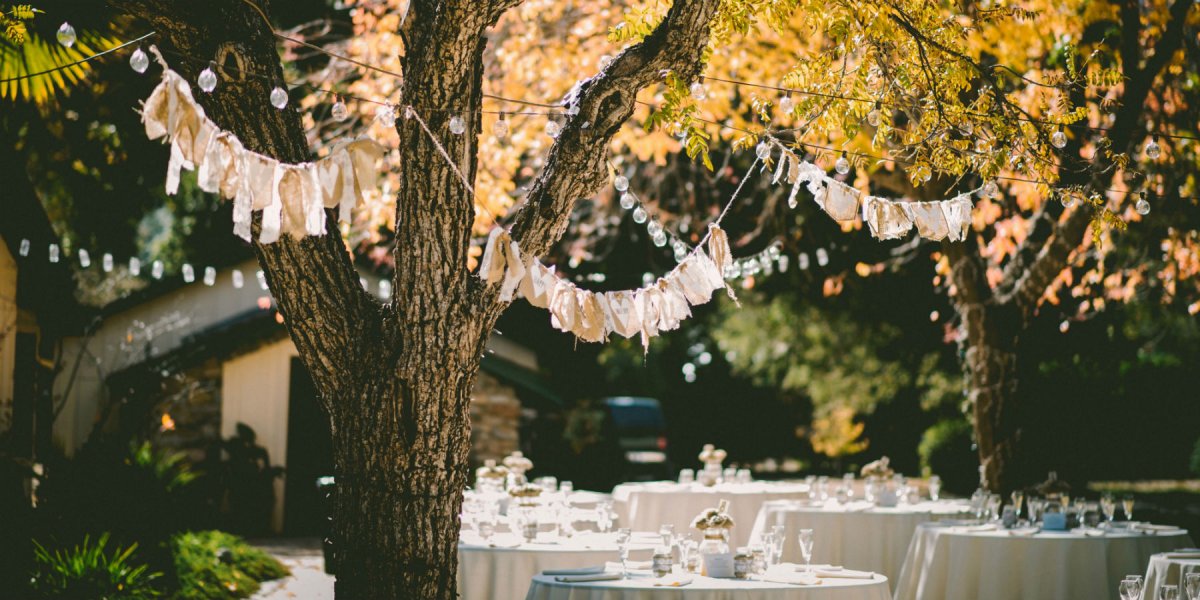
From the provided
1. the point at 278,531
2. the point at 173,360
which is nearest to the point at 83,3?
the point at 173,360

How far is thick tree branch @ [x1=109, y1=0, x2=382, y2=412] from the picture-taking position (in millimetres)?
4828

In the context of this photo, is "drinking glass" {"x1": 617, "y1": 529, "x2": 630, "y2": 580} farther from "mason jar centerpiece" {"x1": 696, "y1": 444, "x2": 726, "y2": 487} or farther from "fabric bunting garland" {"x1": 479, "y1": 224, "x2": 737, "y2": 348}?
"mason jar centerpiece" {"x1": 696, "y1": 444, "x2": 726, "y2": 487}

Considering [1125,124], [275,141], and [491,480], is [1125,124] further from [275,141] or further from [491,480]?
[275,141]

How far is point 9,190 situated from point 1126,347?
1750cm

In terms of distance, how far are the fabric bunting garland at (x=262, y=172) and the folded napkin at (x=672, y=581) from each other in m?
2.38

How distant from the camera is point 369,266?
17.5 metres

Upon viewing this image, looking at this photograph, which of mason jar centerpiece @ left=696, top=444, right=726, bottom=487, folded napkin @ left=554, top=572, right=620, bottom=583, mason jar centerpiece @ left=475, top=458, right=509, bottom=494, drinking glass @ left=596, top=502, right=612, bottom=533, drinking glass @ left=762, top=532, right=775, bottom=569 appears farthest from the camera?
mason jar centerpiece @ left=696, top=444, right=726, bottom=487

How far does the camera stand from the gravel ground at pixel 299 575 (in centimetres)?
1070

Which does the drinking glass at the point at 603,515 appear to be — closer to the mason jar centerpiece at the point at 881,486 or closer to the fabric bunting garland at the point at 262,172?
the mason jar centerpiece at the point at 881,486

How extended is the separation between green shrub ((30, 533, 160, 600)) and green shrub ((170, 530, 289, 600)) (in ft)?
1.85

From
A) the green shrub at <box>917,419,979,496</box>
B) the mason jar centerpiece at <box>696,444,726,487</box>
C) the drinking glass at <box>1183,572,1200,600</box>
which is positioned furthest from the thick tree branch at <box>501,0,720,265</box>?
the green shrub at <box>917,419,979,496</box>

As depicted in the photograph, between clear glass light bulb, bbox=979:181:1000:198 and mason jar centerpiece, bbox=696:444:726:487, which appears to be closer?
clear glass light bulb, bbox=979:181:1000:198

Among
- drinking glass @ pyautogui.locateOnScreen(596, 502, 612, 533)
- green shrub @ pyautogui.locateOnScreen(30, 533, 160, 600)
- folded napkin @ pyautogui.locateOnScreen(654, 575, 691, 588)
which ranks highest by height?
drinking glass @ pyautogui.locateOnScreen(596, 502, 612, 533)

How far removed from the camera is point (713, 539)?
6.37 metres
